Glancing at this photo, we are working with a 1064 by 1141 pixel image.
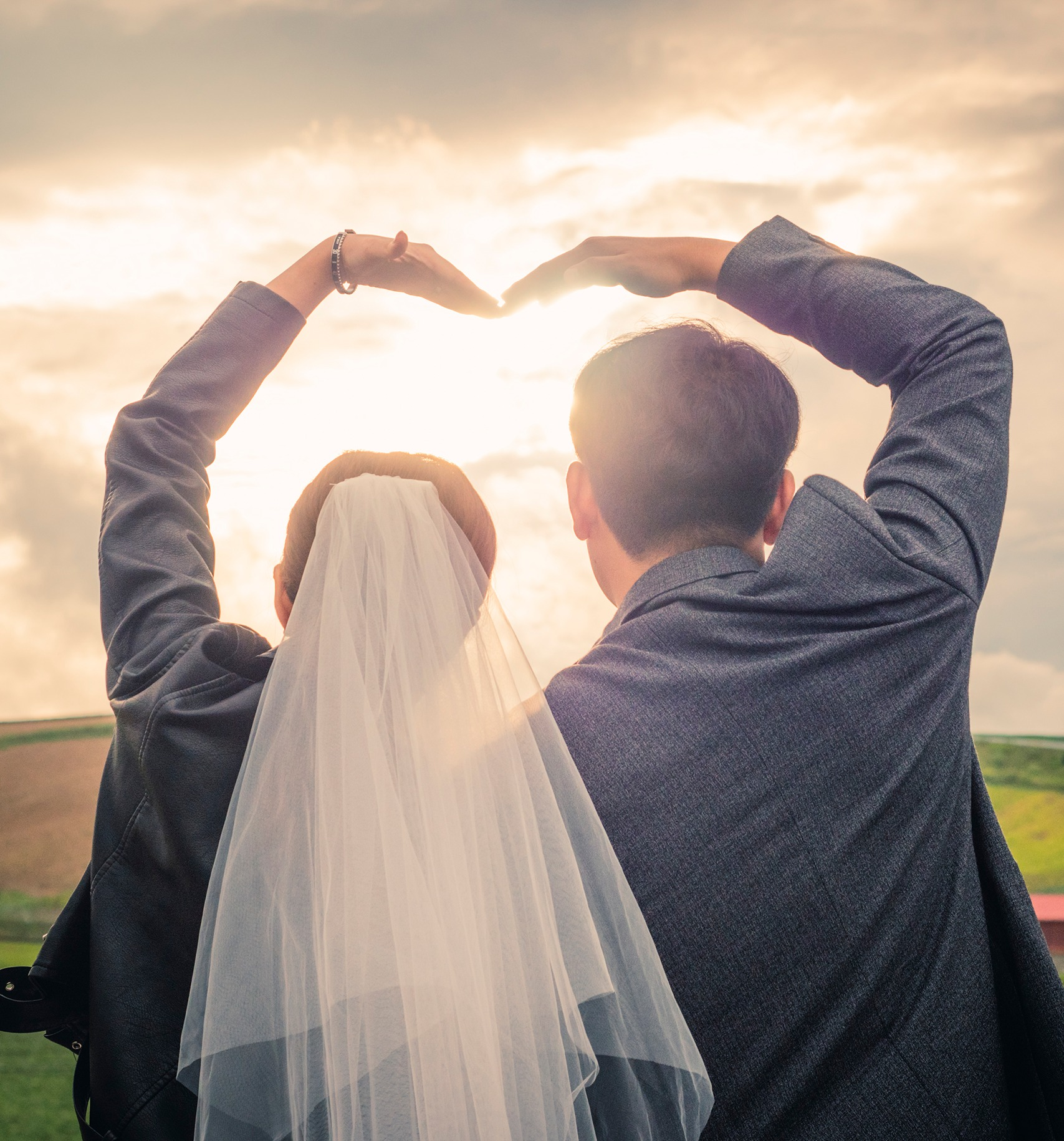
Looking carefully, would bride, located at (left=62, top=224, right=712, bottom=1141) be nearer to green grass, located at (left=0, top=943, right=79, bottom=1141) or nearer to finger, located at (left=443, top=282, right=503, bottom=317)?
finger, located at (left=443, top=282, right=503, bottom=317)

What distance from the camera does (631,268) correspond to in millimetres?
1938

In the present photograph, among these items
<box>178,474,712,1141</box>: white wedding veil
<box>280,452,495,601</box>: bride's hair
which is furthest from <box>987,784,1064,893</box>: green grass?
<box>178,474,712,1141</box>: white wedding veil

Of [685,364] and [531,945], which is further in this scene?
[685,364]

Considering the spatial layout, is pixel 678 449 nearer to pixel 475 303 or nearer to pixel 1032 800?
pixel 475 303

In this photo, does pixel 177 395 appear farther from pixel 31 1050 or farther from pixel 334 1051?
pixel 31 1050

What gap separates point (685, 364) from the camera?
1.69 m

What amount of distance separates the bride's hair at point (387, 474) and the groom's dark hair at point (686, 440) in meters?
0.24

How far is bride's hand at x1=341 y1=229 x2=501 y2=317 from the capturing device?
1.99m

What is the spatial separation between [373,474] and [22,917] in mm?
7913

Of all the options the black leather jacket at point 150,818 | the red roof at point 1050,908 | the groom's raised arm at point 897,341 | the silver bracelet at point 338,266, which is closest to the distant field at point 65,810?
the red roof at point 1050,908

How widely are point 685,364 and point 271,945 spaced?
1.19 meters

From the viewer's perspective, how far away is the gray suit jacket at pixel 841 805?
4.32ft

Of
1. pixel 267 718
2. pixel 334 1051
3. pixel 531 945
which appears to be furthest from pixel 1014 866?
pixel 267 718

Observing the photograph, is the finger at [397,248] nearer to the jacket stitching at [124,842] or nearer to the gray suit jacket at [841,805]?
the gray suit jacket at [841,805]
